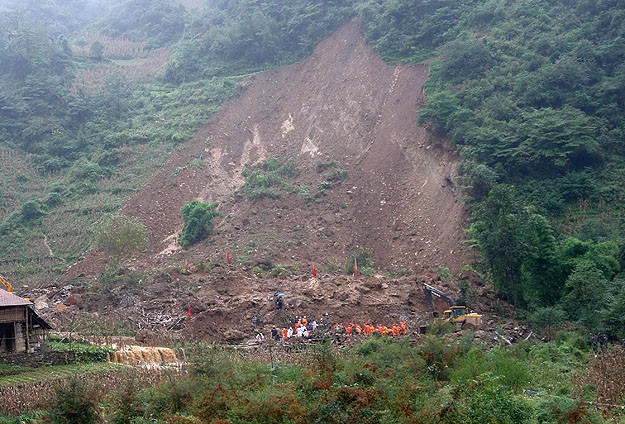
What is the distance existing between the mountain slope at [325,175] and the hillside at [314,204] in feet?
0.29

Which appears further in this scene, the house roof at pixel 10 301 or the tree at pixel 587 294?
the tree at pixel 587 294

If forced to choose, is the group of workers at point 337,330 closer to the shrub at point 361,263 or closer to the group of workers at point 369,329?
the group of workers at point 369,329

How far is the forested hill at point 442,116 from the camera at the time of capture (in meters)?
23.5

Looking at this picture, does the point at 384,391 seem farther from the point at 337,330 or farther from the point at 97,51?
the point at 97,51

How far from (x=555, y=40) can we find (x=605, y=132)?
766cm

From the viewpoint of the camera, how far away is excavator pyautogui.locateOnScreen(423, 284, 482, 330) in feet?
68.2

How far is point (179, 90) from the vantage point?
51.0m

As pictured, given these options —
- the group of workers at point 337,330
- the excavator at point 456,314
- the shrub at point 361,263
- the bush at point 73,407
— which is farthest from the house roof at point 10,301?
the shrub at point 361,263

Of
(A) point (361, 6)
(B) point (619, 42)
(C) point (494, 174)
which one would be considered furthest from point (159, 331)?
(A) point (361, 6)

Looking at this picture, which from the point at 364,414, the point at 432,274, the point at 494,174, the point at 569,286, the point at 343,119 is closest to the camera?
the point at 364,414

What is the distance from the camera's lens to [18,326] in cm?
1859

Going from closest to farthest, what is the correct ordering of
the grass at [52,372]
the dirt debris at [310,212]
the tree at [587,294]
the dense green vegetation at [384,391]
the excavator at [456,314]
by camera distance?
the dense green vegetation at [384,391], the grass at [52,372], the tree at [587,294], the excavator at [456,314], the dirt debris at [310,212]

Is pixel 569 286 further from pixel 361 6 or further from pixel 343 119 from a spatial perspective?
pixel 361 6

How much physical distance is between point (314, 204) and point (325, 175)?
2858 millimetres
